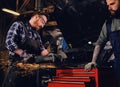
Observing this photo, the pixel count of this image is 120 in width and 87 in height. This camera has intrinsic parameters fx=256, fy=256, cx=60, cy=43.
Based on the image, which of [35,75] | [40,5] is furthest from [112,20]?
[40,5]

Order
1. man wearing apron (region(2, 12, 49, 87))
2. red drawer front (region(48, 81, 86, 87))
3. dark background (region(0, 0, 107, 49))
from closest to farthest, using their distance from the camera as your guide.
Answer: red drawer front (region(48, 81, 86, 87))
man wearing apron (region(2, 12, 49, 87))
dark background (region(0, 0, 107, 49))

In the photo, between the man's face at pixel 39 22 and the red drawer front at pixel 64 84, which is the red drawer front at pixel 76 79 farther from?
the man's face at pixel 39 22

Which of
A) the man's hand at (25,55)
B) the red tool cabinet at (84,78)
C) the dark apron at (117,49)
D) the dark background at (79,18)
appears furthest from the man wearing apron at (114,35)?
the dark background at (79,18)

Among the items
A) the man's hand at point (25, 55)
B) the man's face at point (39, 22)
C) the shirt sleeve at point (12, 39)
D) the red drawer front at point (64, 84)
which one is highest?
the man's face at point (39, 22)

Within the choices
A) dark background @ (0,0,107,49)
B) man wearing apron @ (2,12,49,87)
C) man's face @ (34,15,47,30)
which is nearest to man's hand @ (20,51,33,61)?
man wearing apron @ (2,12,49,87)

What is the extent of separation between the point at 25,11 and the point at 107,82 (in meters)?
4.82

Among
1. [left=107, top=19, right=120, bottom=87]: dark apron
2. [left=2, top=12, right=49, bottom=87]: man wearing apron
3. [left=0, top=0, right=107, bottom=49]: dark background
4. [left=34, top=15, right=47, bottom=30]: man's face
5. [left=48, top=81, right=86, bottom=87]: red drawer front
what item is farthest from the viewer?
[left=0, top=0, right=107, bottom=49]: dark background

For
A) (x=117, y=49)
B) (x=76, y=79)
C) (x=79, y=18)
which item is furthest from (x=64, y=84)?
(x=79, y=18)

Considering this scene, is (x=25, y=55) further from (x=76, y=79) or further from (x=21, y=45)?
(x=76, y=79)

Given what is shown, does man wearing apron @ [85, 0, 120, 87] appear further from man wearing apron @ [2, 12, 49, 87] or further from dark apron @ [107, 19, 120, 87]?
man wearing apron @ [2, 12, 49, 87]

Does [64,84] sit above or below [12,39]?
below

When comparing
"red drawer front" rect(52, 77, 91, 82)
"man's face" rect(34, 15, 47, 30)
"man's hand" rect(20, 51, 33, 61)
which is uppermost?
"man's face" rect(34, 15, 47, 30)

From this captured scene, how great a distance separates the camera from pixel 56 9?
23.8 ft

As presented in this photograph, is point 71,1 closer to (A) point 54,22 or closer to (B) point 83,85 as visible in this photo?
(A) point 54,22
